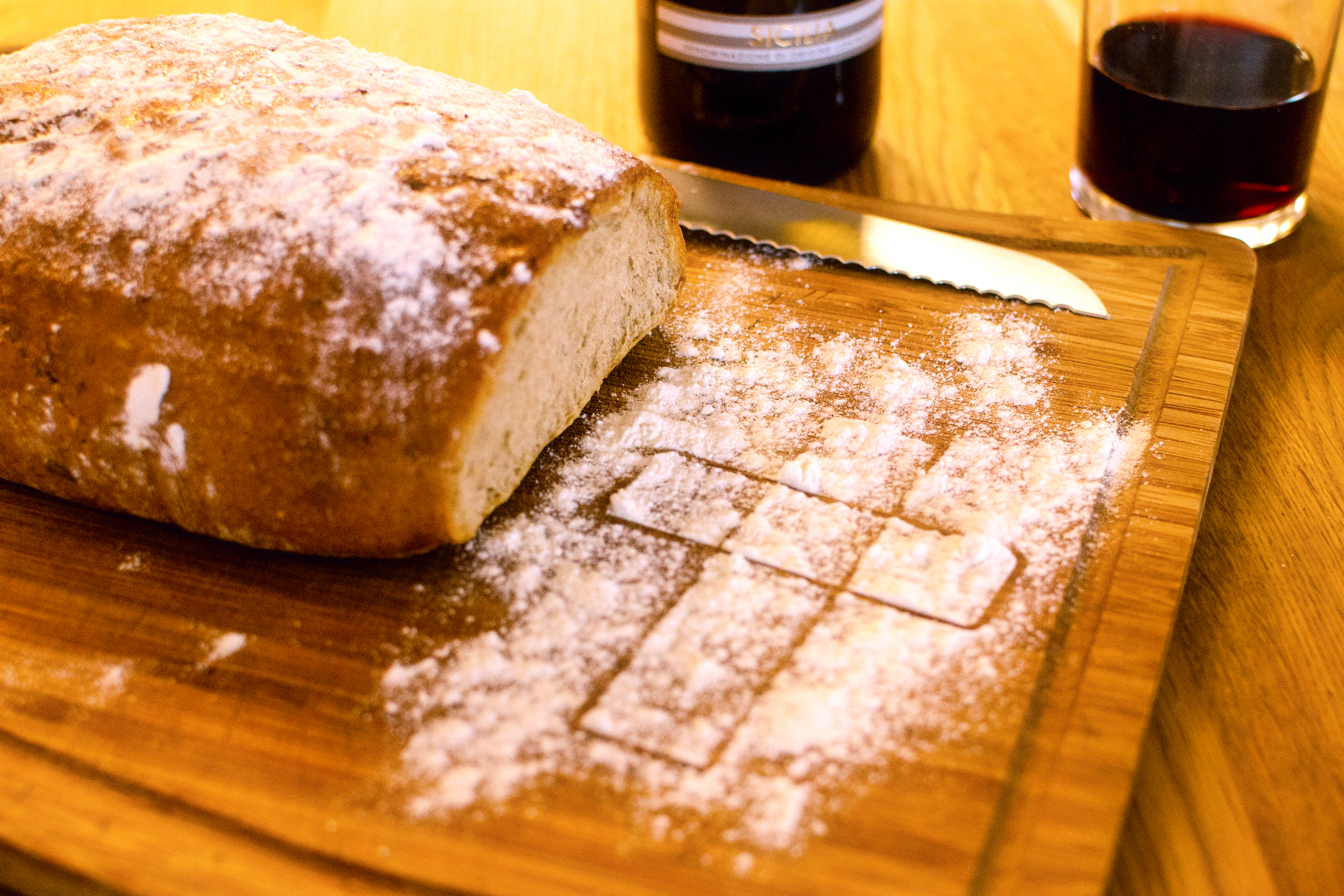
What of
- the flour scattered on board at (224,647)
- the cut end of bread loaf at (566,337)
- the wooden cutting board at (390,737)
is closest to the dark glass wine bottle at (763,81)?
the cut end of bread loaf at (566,337)

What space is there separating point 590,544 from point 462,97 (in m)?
0.51

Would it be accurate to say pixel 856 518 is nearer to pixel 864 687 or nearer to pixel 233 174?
pixel 864 687

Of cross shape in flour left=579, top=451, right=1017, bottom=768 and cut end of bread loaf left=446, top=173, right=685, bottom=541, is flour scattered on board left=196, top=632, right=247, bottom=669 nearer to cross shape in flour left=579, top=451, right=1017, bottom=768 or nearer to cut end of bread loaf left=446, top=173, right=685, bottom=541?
cut end of bread loaf left=446, top=173, right=685, bottom=541

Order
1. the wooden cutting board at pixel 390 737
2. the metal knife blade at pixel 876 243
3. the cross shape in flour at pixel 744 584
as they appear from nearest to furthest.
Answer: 1. the wooden cutting board at pixel 390 737
2. the cross shape in flour at pixel 744 584
3. the metal knife blade at pixel 876 243

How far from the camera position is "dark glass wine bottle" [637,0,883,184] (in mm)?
1442

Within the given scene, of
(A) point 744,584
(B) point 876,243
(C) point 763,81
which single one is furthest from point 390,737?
(C) point 763,81

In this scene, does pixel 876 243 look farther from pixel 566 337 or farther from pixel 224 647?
pixel 224 647

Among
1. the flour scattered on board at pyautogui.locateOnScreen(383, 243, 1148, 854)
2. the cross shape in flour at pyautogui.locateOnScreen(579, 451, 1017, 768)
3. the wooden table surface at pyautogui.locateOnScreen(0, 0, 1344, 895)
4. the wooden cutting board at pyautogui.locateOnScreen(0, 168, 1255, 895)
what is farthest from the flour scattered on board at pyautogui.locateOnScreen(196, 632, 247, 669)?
the wooden table surface at pyautogui.locateOnScreen(0, 0, 1344, 895)

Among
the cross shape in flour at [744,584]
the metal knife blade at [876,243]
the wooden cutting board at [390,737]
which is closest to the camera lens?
the wooden cutting board at [390,737]

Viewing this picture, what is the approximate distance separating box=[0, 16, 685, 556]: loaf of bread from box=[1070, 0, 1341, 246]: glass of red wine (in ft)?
2.22

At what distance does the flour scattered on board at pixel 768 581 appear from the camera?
89 cm

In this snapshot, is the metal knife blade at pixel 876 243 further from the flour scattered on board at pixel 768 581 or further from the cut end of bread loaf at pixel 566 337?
the cut end of bread loaf at pixel 566 337

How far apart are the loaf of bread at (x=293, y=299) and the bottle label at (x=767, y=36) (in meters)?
0.36

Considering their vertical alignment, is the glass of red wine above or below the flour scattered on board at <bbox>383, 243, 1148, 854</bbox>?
above
